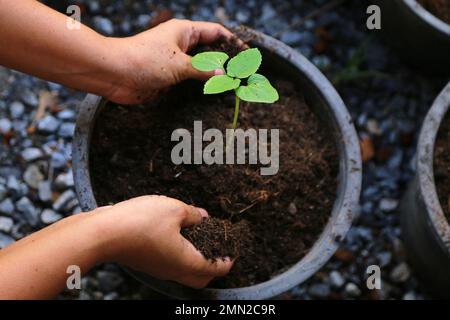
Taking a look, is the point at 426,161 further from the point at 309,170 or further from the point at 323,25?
the point at 323,25

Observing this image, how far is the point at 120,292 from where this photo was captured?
1435 millimetres

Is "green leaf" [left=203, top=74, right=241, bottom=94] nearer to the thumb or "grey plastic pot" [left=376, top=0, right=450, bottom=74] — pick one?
the thumb

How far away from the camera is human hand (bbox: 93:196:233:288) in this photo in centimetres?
96

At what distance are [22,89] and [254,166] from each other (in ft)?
2.44

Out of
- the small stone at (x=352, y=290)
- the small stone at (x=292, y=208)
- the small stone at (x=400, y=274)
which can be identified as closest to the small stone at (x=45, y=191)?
the small stone at (x=292, y=208)

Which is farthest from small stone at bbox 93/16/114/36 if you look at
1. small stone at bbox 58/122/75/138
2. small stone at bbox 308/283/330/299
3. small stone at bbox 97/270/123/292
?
small stone at bbox 308/283/330/299

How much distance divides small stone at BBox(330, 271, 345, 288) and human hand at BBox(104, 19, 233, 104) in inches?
23.5

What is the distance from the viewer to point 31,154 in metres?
1.53

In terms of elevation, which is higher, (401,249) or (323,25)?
(323,25)

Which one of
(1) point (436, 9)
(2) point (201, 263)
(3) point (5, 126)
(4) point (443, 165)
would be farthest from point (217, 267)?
(1) point (436, 9)

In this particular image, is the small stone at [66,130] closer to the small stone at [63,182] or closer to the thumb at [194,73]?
the small stone at [63,182]

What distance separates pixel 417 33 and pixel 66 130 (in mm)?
898

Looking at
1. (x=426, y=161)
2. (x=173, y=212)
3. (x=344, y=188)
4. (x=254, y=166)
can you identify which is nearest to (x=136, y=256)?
(x=173, y=212)

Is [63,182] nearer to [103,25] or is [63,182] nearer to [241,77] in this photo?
[103,25]
